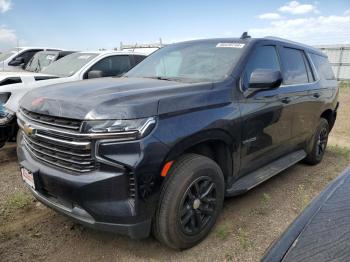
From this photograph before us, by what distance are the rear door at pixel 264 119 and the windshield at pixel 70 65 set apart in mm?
3802

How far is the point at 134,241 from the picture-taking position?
9.79 feet

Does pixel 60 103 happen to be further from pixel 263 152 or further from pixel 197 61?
pixel 263 152

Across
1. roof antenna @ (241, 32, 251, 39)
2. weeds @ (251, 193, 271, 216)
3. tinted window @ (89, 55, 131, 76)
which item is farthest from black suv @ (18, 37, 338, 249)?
tinted window @ (89, 55, 131, 76)

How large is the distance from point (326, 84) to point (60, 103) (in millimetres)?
4220

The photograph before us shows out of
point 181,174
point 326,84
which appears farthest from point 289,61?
point 181,174

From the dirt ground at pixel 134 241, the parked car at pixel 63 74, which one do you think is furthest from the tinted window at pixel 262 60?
the parked car at pixel 63 74

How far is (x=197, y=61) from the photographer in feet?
11.8

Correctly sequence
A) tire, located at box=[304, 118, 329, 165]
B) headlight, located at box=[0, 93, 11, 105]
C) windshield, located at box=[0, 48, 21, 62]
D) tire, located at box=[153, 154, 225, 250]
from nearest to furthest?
1. tire, located at box=[153, 154, 225, 250]
2. headlight, located at box=[0, 93, 11, 105]
3. tire, located at box=[304, 118, 329, 165]
4. windshield, located at box=[0, 48, 21, 62]

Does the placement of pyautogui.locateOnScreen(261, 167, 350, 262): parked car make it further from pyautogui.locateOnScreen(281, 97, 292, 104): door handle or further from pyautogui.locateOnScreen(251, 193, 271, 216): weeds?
pyautogui.locateOnScreen(281, 97, 292, 104): door handle

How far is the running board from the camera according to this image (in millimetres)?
3250

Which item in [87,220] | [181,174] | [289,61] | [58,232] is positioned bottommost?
[58,232]

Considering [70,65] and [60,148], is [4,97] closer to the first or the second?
[70,65]

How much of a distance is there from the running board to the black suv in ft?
0.05

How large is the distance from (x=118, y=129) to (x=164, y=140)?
1.14 ft
